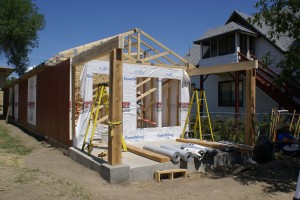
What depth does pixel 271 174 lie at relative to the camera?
307 inches

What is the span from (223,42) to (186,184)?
14.0m

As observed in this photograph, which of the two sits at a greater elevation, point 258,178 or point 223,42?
point 223,42

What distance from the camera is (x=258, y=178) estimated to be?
7.46 meters

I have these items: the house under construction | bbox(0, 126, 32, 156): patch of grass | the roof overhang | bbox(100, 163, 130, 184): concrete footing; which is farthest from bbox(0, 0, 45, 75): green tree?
bbox(100, 163, 130, 184): concrete footing

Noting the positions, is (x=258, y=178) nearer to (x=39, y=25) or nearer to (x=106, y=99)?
(x=106, y=99)

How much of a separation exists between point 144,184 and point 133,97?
474 centimetres

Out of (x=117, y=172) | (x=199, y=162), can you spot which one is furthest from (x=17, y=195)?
(x=199, y=162)

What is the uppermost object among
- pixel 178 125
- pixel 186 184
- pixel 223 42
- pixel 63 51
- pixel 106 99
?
pixel 223 42

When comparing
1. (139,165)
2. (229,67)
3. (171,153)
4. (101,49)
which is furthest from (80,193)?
(229,67)

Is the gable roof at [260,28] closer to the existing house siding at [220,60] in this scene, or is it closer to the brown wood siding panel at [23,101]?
the existing house siding at [220,60]

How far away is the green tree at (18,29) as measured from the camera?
95.4ft

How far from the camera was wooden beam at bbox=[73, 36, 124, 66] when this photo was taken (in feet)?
22.5

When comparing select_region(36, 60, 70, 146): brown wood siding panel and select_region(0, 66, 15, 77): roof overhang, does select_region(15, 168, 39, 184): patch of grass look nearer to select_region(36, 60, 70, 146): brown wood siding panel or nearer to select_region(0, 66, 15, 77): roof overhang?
select_region(36, 60, 70, 146): brown wood siding panel

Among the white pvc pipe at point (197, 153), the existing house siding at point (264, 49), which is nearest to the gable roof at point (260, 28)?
the existing house siding at point (264, 49)
